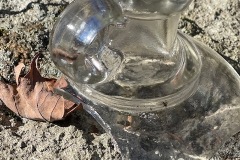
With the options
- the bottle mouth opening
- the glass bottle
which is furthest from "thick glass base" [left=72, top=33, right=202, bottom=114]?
the bottle mouth opening

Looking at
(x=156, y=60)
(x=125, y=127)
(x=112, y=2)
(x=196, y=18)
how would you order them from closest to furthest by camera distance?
(x=112, y=2), (x=125, y=127), (x=156, y=60), (x=196, y=18)

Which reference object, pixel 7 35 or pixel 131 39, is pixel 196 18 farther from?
pixel 7 35

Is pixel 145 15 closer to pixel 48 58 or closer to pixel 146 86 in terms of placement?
pixel 146 86

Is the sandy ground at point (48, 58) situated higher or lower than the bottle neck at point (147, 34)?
lower

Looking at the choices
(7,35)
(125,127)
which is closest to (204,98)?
(125,127)

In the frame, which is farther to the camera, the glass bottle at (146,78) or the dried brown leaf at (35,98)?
the dried brown leaf at (35,98)

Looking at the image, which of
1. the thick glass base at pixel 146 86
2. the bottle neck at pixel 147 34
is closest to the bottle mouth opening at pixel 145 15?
the bottle neck at pixel 147 34

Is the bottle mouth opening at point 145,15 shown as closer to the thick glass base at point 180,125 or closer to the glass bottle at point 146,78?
the glass bottle at point 146,78
